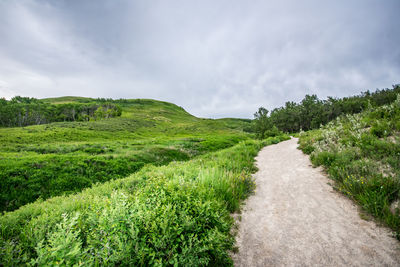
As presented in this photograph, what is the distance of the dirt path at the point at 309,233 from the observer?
338cm

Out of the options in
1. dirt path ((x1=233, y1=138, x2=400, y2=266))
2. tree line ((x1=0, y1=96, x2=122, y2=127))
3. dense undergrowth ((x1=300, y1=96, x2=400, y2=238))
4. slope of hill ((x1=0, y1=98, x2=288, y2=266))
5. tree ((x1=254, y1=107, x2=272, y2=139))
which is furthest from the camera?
tree line ((x1=0, y1=96, x2=122, y2=127))

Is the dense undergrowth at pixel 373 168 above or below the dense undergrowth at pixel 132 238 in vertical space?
above

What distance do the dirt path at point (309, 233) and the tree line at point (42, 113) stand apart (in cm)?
10217

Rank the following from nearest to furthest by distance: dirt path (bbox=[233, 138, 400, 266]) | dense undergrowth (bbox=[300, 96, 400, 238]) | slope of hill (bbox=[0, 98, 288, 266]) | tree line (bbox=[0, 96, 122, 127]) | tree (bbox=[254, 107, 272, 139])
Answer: slope of hill (bbox=[0, 98, 288, 266])
dirt path (bbox=[233, 138, 400, 266])
dense undergrowth (bbox=[300, 96, 400, 238])
tree (bbox=[254, 107, 272, 139])
tree line (bbox=[0, 96, 122, 127])

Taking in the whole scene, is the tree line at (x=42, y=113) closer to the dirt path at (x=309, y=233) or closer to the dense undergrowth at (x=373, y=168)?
the dirt path at (x=309, y=233)

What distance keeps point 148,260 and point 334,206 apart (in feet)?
18.8

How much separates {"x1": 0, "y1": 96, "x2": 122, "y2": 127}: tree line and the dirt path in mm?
102174

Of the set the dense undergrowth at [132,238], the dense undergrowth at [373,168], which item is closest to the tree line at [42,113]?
the dense undergrowth at [132,238]

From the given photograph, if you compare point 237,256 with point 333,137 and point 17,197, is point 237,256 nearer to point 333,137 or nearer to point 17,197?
point 333,137

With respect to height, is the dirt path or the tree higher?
the tree

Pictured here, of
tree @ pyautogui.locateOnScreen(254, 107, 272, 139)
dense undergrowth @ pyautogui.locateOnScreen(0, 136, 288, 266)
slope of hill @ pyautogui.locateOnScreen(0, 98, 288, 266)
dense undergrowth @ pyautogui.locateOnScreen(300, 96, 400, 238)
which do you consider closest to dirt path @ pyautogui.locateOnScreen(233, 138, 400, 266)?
dense undergrowth @ pyautogui.locateOnScreen(300, 96, 400, 238)

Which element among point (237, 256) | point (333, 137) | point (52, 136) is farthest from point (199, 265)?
point (52, 136)

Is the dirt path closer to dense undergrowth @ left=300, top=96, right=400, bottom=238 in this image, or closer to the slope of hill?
dense undergrowth @ left=300, top=96, right=400, bottom=238

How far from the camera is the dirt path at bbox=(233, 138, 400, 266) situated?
11.1 feet
